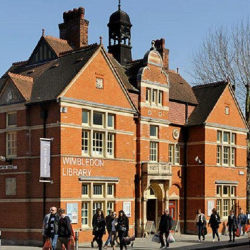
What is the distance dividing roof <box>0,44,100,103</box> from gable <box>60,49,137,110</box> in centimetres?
35

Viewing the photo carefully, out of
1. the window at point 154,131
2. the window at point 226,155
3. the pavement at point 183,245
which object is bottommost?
the pavement at point 183,245

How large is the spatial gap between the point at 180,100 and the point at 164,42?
6.41m

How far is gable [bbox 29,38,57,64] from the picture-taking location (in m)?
35.2

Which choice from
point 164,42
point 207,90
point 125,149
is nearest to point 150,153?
point 125,149

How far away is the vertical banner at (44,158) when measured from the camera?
28.8m

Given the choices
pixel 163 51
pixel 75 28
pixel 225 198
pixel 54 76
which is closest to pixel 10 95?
pixel 54 76

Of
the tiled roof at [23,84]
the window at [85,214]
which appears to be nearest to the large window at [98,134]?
the window at [85,214]

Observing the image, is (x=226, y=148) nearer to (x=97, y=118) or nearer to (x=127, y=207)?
(x=127, y=207)

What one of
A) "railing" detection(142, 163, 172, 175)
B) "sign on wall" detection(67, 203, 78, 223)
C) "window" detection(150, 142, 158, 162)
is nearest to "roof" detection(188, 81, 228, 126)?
"window" detection(150, 142, 158, 162)

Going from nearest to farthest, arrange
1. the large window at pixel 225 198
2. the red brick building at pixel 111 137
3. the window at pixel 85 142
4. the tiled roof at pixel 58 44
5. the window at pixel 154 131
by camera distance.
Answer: the red brick building at pixel 111 137 → the window at pixel 85 142 → the tiled roof at pixel 58 44 → the window at pixel 154 131 → the large window at pixel 225 198

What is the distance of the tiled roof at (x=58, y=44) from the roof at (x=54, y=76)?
125 cm

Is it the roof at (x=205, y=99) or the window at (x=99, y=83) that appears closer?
the window at (x=99, y=83)

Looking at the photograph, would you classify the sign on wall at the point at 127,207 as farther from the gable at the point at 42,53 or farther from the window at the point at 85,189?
the gable at the point at 42,53

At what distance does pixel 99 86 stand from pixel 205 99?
36.4 ft
